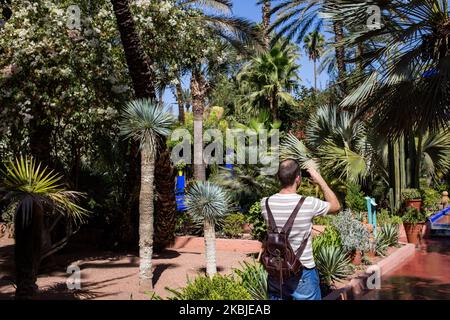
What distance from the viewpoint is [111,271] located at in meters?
8.35

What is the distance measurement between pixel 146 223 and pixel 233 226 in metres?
4.68

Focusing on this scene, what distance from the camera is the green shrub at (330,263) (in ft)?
22.4

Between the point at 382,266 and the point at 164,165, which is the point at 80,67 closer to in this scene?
the point at 164,165

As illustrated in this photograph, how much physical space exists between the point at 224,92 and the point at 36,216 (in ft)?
82.1

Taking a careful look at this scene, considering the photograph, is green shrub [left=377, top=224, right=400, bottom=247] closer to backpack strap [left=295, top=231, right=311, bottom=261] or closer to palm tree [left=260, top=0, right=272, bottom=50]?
palm tree [left=260, top=0, right=272, bottom=50]

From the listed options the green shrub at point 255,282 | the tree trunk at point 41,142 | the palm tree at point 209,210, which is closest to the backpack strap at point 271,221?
the green shrub at point 255,282

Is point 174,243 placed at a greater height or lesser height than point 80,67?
lesser

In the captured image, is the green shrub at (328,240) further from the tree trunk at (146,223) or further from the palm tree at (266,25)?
the palm tree at (266,25)

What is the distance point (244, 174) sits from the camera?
552 inches

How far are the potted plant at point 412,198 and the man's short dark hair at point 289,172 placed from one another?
31.0 feet

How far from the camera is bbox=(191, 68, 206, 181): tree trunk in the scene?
9242 millimetres

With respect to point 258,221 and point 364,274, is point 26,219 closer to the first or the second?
point 364,274
